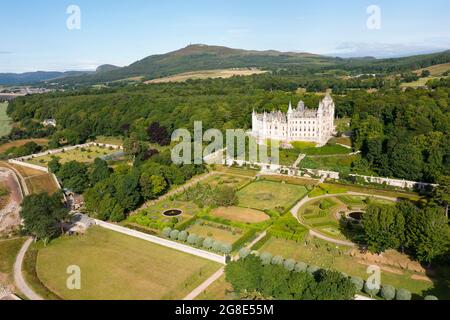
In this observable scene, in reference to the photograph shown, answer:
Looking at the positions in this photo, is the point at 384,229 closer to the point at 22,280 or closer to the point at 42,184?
the point at 22,280

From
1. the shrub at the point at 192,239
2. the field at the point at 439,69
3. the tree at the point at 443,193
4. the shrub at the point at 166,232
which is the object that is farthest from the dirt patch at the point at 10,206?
the field at the point at 439,69

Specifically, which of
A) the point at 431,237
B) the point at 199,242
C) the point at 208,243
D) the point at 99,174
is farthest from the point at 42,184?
the point at 431,237

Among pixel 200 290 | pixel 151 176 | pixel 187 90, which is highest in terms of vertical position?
pixel 187 90

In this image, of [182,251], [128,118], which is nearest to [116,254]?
[182,251]

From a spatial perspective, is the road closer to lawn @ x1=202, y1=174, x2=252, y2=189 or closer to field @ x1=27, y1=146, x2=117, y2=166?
lawn @ x1=202, y1=174, x2=252, y2=189

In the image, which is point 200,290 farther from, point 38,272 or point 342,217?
point 342,217

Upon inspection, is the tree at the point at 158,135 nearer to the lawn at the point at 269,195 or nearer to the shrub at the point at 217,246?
the lawn at the point at 269,195

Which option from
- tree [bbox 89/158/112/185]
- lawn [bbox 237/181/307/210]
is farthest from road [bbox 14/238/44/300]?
lawn [bbox 237/181/307/210]
